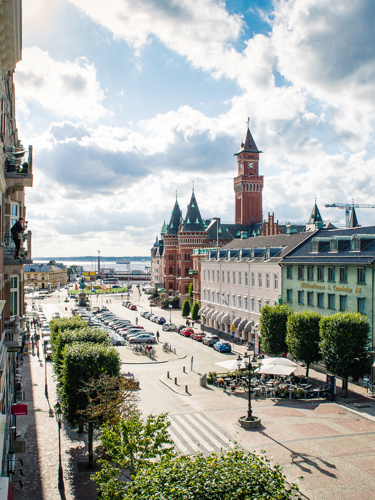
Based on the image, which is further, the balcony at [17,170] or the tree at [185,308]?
the tree at [185,308]

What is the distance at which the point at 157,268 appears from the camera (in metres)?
156

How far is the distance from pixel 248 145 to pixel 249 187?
13.4 meters

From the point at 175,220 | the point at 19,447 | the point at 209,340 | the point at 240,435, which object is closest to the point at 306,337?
the point at 240,435

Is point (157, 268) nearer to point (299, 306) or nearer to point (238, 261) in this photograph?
point (238, 261)

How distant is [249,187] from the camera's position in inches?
5384

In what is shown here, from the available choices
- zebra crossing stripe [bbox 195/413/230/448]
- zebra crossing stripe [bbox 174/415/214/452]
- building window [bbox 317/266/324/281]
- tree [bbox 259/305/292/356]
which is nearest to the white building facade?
building window [bbox 317/266/324/281]

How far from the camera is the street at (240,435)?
2191cm

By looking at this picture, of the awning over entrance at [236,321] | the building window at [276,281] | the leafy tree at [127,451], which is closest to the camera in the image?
the leafy tree at [127,451]

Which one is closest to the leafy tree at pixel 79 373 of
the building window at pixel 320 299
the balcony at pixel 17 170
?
the balcony at pixel 17 170

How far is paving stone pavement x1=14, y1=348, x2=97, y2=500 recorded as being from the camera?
2153cm

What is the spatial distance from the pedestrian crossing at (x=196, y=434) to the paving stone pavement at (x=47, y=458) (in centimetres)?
566

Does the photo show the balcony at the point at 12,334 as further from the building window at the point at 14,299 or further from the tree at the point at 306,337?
the tree at the point at 306,337

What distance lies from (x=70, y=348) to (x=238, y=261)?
39.3m

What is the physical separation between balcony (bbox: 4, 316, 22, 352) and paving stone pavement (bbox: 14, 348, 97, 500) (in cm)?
756
